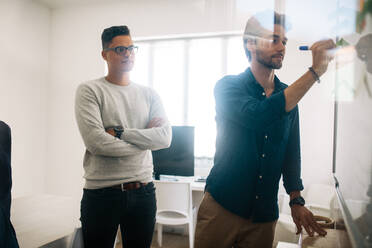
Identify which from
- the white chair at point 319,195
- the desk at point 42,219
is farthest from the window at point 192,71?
the desk at point 42,219

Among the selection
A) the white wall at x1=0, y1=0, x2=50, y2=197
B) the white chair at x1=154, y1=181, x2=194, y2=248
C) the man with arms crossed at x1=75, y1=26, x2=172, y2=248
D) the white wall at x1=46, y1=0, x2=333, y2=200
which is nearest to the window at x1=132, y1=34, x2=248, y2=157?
the white wall at x1=46, y1=0, x2=333, y2=200

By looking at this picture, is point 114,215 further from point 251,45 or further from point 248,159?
point 251,45

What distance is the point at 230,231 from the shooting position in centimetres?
89

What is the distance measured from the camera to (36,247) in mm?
1289

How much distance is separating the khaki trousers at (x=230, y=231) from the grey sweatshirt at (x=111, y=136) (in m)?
0.44

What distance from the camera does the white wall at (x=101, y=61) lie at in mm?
2836

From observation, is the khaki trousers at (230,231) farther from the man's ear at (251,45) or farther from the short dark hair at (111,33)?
the short dark hair at (111,33)

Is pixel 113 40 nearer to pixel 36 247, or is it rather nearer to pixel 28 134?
pixel 36 247

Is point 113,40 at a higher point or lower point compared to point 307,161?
higher

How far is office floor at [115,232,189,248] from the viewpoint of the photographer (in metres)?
2.80

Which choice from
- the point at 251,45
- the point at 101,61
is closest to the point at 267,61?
the point at 251,45

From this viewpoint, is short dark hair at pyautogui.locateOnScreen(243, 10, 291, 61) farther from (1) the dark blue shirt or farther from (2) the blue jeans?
(2) the blue jeans

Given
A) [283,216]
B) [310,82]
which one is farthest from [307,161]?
[310,82]

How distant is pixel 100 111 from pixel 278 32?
0.83 meters
